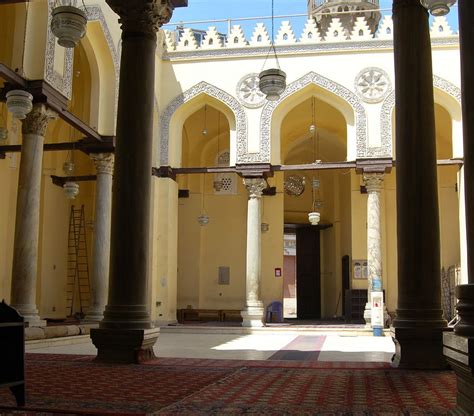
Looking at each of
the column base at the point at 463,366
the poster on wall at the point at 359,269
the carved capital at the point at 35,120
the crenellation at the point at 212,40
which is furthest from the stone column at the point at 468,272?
the poster on wall at the point at 359,269

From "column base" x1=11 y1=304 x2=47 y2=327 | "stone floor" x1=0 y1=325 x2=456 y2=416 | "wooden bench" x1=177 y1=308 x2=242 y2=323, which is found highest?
"column base" x1=11 y1=304 x2=47 y2=327

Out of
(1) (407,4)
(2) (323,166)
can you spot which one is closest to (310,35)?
(2) (323,166)

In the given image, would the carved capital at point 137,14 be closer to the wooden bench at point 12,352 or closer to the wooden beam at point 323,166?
the wooden bench at point 12,352

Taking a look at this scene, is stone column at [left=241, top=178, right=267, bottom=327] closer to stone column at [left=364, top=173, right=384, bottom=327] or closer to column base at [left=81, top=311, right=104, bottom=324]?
stone column at [left=364, top=173, right=384, bottom=327]

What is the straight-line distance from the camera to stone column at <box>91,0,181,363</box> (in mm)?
6477

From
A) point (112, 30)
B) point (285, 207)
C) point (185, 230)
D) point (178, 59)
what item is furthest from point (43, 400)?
point (285, 207)

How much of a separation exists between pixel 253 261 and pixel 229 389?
37.3ft

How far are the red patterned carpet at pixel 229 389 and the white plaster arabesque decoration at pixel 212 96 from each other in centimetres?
1033

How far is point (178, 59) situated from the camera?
56.4 feet

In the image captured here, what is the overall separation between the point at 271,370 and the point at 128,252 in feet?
6.23

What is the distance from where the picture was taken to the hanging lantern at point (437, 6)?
6120 mm

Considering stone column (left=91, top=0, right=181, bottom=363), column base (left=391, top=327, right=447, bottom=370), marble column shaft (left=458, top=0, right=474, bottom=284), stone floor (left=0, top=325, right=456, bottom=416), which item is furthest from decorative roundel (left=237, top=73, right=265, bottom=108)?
marble column shaft (left=458, top=0, right=474, bottom=284)

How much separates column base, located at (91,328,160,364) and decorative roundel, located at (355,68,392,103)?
37.4 ft

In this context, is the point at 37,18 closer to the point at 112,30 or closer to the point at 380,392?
the point at 112,30
